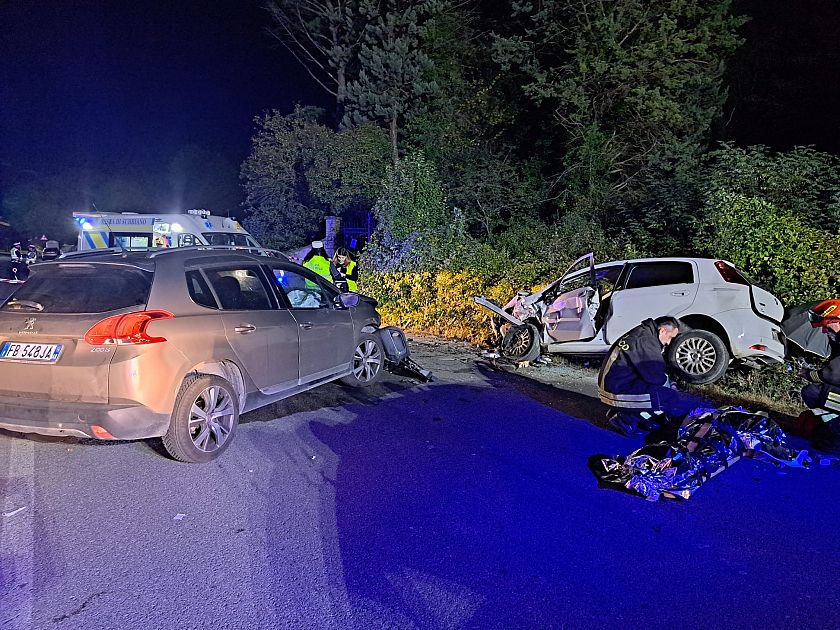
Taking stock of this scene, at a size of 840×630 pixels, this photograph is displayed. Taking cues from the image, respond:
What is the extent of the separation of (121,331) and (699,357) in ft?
21.2

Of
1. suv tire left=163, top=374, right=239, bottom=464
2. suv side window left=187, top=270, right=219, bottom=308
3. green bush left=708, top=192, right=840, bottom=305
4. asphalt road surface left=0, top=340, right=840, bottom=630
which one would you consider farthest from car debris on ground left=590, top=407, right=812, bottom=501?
green bush left=708, top=192, right=840, bottom=305

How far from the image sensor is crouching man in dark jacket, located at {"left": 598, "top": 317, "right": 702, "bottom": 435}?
557 centimetres

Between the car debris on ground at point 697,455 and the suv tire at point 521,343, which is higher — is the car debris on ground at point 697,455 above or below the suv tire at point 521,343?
below

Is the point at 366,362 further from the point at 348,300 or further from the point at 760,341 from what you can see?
the point at 760,341

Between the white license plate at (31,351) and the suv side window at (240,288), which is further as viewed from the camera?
the suv side window at (240,288)

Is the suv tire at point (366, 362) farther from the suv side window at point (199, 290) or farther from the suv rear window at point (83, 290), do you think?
the suv rear window at point (83, 290)

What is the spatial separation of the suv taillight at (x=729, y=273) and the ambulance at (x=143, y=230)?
9.98m

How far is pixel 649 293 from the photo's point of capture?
8.02 metres

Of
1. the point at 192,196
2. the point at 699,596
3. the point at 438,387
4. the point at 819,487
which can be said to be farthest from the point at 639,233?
the point at 192,196

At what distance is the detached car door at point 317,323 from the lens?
5.89 m

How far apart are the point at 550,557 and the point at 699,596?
29.8 inches

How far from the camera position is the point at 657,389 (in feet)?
18.7

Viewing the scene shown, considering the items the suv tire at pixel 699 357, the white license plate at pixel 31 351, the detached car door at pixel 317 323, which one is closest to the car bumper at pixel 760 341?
the suv tire at pixel 699 357

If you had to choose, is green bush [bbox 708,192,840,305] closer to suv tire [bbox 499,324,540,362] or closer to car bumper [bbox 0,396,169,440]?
suv tire [bbox 499,324,540,362]
